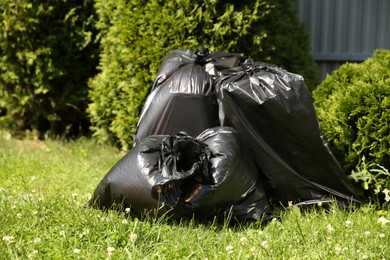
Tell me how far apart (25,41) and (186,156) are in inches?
131

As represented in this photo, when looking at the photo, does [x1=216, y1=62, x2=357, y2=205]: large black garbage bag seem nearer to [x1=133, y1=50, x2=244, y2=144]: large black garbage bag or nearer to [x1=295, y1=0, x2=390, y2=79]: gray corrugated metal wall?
[x1=133, y1=50, x2=244, y2=144]: large black garbage bag

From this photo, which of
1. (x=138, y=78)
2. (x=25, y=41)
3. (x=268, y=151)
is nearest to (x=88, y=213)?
(x=268, y=151)

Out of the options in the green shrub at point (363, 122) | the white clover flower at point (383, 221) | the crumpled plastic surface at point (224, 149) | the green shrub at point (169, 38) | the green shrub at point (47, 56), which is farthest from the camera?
the green shrub at point (47, 56)

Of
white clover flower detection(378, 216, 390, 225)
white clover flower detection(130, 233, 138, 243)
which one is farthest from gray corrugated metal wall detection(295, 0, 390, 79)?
white clover flower detection(130, 233, 138, 243)

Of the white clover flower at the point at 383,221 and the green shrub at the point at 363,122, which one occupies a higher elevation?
the green shrub at the point at 363,122

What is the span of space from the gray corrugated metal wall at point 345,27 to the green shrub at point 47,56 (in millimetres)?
2304

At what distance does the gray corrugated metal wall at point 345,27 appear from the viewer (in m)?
6.84

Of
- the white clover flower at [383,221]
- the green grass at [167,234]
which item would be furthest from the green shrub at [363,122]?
the white clover flower at [383,221]

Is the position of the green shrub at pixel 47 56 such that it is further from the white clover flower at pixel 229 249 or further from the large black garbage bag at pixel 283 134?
the white clover flower at pixel 229 249

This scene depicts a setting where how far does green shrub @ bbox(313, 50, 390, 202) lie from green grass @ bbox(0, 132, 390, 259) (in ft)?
1.04

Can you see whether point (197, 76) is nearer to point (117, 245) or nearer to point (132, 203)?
point (132, 203)

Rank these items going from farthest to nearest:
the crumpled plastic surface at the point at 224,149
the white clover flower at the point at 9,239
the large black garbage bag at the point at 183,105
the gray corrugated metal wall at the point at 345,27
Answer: the gray corrugated metal wall at the point at 345,27 → the large black garbage bag at the point at 183,105 → the crumpled plastic surface at the point at 224,149 → the white clover flower at the point at 9,239

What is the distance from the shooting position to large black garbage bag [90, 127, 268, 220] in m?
3.91

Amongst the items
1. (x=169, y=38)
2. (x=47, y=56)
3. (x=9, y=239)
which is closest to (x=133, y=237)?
(x=9, y=239)
